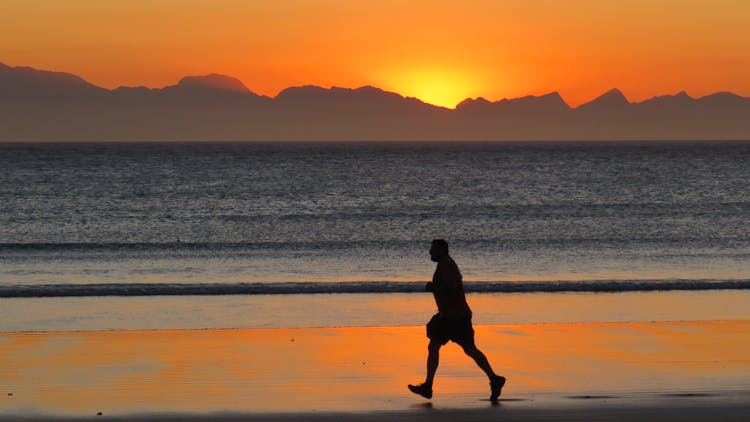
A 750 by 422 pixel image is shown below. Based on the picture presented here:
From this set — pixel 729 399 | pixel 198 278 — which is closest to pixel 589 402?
pixel 729 399

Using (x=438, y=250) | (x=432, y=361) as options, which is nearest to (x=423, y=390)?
(x=432, y=361)

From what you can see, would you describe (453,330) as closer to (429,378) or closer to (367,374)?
(429,378)

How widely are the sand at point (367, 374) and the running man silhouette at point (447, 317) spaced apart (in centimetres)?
19

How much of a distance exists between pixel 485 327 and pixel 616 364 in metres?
3.30

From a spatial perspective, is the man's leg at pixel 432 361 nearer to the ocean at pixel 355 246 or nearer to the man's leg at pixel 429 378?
the man's leg at pixel 429 378

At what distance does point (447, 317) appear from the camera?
10.5 m

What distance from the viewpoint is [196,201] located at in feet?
224

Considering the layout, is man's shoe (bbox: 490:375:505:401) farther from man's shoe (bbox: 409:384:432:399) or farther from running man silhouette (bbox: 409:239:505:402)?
man's shoe (bbox: 409:384:432:399)

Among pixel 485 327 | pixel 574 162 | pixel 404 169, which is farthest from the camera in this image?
pixel 574 162

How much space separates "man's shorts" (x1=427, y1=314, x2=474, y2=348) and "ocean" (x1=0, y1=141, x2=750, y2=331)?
20.2ft

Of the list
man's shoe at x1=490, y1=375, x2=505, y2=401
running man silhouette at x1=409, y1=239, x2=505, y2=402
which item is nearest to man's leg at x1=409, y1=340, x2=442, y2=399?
running man silhouette at x1=409, y1=239, x2=505, y2=402

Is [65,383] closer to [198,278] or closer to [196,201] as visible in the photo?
[198,278]

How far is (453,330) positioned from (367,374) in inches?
72.0

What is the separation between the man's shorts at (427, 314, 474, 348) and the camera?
34.6 feet
